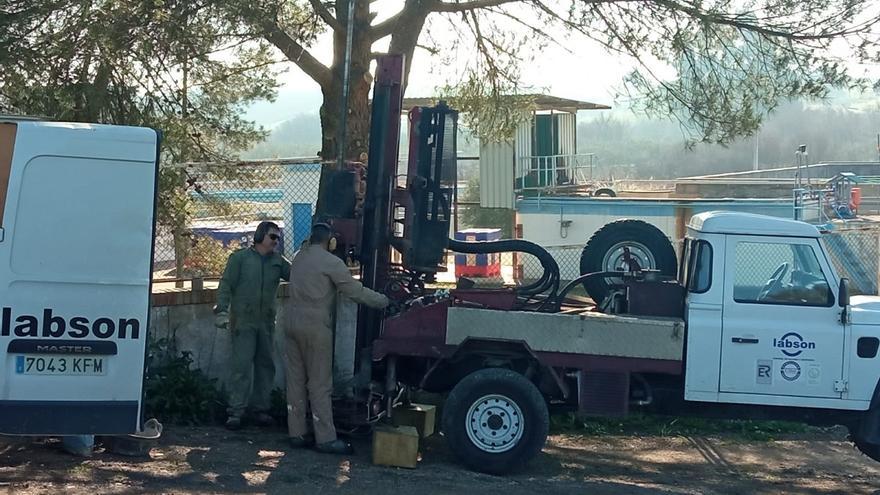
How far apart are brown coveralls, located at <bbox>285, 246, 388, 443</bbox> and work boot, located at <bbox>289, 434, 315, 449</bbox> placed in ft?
0.60

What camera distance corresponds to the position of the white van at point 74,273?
7.25 meters

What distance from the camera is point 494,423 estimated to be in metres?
8.30

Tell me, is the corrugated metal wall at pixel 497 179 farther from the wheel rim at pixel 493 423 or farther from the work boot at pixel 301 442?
the wheel rim at pixel 493 423

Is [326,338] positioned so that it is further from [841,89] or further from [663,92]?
[841,89]

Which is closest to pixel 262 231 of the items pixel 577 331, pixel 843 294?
pixel 577 331

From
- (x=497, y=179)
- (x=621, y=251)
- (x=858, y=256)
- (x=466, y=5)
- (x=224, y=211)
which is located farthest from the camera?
(x=497, y=179)

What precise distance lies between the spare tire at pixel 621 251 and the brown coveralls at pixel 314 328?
190 centimetres

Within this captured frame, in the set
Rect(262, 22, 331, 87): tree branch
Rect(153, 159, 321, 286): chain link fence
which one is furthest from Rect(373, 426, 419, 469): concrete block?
Rect(262, 22, 331, 87): tree branch

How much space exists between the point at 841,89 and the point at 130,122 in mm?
7673

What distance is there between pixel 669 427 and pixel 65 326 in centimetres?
586

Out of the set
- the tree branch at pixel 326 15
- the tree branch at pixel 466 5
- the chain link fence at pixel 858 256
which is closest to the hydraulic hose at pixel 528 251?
the tree branch at pixel 326 15

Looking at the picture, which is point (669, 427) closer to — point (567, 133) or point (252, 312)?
point (252, 312)

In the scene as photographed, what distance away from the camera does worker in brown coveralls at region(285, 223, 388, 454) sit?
8.52 m

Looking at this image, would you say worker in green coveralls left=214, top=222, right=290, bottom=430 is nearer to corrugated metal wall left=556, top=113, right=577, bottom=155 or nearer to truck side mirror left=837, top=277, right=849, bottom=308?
truck side mirror left=837, top=277, right=849, bottom=308
